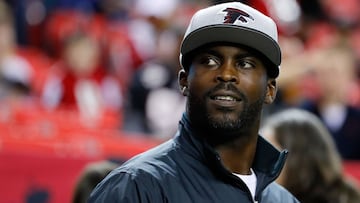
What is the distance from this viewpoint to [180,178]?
2406 millimetres

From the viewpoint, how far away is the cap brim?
2416 mm

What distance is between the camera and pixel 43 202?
4676mm

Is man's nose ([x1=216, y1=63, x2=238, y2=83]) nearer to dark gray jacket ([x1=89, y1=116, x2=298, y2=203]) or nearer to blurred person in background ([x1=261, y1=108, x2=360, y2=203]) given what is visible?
dark gray jacket ([x1=89, y1=116, x2=298, y2=203])

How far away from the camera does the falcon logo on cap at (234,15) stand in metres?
2.46

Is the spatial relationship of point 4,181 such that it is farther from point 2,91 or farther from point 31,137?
point 2,91

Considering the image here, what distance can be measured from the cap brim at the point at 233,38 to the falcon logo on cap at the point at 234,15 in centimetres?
4

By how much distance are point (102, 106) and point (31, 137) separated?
1853mm

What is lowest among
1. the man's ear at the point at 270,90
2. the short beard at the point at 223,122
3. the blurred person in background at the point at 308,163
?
the blurred person in background at the point at 308,163

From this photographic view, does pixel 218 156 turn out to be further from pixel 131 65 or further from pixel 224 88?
pixel 131 65

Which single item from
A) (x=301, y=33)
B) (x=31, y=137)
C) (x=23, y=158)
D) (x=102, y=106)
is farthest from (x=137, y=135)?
(x=301, y=33)

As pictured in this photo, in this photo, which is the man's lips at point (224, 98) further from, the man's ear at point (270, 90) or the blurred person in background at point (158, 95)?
the blurred person in background at point (158, 95)

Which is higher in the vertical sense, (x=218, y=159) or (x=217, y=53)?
(x=217, y=53)

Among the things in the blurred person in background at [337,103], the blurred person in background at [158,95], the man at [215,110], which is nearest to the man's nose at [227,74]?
the man at [215,110]

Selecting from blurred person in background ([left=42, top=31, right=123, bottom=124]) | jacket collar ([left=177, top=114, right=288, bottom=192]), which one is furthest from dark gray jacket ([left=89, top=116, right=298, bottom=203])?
blurred person in background ([left=42, top=31, right=123, bottom=124])
